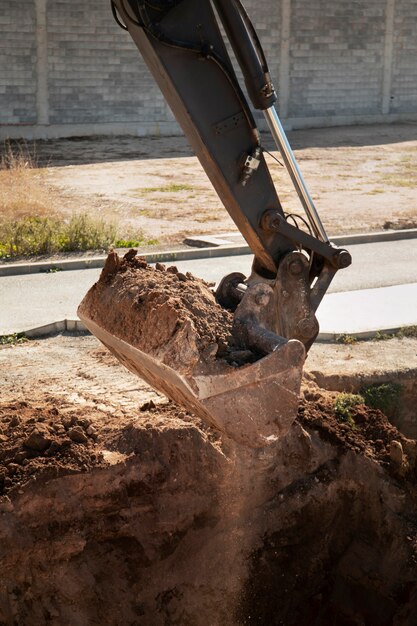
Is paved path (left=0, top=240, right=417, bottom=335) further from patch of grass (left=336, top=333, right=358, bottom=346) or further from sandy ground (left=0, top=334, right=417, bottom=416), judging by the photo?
sandy ground (left=0, top=334, right=417, bottom=416)

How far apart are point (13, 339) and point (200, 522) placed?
3.16 m

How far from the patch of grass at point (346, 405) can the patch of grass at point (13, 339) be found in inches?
120

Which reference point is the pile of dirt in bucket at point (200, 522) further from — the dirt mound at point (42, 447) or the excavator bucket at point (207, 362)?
the excavator bucket at point (207, 362)

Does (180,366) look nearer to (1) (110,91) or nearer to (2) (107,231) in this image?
(2) (107,231)

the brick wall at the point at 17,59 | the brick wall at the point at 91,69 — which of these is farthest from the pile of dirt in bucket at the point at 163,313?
the brick wall at the point at 91,69

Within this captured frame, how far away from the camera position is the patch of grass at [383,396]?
7.50 metres

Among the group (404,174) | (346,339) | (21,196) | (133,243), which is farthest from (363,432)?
(404,174)

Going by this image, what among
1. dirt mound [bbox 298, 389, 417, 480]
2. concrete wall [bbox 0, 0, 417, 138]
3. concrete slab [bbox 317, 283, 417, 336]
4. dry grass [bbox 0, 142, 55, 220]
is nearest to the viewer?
dirt mound [bbox 298, 389, 417, 480]

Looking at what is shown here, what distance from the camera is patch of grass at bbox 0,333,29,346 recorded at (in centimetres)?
867

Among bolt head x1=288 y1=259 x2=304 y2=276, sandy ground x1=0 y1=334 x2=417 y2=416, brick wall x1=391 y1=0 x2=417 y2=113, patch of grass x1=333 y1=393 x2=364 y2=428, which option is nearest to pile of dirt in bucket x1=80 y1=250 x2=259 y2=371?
bolt head x1=288 y1=259 x2=304 y2=276

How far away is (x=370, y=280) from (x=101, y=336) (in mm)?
5928

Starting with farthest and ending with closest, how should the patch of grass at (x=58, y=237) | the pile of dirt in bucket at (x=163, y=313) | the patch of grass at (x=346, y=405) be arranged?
the patch of grass at (x=58, y=237) < the patch of grass at (x=346, y=405) < the pile of dirt in bucket at (x=163, y=313)

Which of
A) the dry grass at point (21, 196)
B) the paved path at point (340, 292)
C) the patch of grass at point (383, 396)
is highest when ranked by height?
the dry grass at point (21, 196)

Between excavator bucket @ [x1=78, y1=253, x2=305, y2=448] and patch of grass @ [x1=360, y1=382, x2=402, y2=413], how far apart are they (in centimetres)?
223
